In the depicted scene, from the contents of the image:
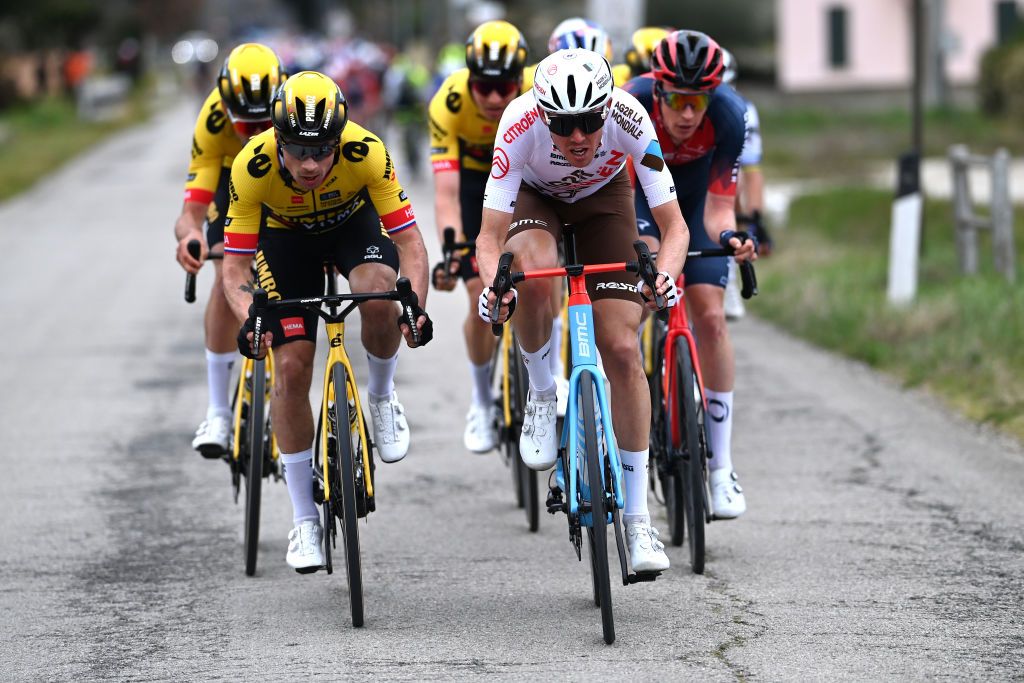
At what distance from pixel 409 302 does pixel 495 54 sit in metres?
2.29

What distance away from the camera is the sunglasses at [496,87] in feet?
26.1

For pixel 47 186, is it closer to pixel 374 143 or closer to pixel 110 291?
pixel 110 291

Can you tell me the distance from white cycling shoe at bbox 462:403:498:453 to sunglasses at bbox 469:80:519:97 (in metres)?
1.52

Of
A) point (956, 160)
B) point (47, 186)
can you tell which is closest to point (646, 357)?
point (956, 160)

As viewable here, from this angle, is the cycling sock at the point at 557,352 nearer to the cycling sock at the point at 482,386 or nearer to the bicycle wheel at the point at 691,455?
A: the cycling sock at the point at 482,386

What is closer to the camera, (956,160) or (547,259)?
(547,259)

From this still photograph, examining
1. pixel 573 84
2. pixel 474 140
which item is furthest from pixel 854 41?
pixel 573 84

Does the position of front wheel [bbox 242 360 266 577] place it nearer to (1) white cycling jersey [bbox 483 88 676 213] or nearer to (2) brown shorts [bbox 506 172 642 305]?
(2) brown shorts [bbox 506 172 642 305]

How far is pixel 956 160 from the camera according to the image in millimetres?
13391

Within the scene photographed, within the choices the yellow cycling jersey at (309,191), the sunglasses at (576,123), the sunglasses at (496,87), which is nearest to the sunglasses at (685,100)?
the sunglasses at (576,123)

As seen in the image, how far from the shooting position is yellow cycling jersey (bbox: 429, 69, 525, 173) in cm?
820

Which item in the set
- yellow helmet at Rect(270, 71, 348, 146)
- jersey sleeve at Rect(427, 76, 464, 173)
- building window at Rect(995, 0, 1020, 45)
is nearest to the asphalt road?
jersey sleeve at Rect(427, 76, 464, 173)

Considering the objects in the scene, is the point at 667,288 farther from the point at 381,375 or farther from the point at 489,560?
the point at 489,560

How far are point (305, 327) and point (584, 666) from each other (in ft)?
5.67
